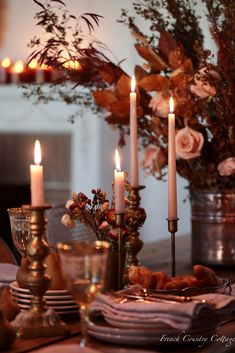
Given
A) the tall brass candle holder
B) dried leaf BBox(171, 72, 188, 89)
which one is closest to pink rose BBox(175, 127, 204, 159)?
dried leaf BBox(171, 72, 188, 89)

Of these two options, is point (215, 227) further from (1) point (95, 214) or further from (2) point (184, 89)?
(1) point (95, 214)

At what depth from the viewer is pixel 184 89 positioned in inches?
93.0

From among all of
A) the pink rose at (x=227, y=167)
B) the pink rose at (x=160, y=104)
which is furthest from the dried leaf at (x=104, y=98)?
the pink rose at (x=227, y=167)

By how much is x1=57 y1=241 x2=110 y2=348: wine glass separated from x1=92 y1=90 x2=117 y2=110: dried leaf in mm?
1101

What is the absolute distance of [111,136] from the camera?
5.85m

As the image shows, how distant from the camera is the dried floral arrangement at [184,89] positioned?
2.34 m

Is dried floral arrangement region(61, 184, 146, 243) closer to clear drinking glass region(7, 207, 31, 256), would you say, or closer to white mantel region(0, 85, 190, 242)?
clear drinking glass region(7, 207, 31, 256)

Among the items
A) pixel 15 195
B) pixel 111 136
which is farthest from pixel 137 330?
pixel 111 136

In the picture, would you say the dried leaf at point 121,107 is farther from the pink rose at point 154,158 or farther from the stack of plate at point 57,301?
the stack of plate at point 57,301

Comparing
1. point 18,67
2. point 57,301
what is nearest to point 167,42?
point 57,301

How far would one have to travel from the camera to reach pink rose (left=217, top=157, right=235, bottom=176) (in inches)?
93.5

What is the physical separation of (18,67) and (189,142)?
3.90m

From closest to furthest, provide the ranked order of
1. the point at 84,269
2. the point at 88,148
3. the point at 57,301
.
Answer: the point at 84,269, the point at 57,301, the point at 88,148

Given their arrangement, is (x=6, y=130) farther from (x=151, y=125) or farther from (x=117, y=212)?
(x=117, y=212)
